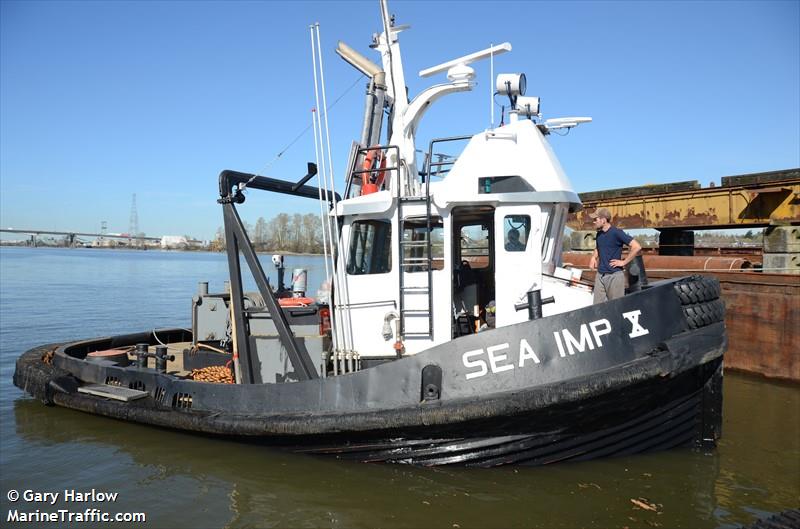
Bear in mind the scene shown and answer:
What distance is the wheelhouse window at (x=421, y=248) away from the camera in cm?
562

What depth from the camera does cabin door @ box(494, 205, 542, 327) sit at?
544 cm

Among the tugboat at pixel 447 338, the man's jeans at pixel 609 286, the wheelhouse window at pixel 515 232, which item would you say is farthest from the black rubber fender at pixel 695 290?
the wheelhouse window at pixel 515 232

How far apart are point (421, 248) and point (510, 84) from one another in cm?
197

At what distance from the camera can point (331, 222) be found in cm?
593

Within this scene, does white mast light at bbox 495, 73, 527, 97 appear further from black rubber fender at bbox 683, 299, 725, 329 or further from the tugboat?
black rubber fender at bbox 683, 299, 725, 329

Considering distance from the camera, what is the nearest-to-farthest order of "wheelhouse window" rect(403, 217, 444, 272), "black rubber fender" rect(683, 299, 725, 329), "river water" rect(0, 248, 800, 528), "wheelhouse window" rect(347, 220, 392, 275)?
"river water" rect(0, 248, 800, 528), "black rubber fender" rect(683, 299, 725, 329), "wheelhouse window" rect(403, 217, 444, 272), "wheelhouse window" rect(347, 220, 392, 275)

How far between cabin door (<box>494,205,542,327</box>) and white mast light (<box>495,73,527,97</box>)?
1389mm

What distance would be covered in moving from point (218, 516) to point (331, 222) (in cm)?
290

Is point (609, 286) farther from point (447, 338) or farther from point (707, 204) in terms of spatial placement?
point (707, 204)

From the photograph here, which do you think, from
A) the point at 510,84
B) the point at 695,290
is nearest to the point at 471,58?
the point at 510,84

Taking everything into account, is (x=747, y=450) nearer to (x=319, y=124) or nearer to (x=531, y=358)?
(x=531, y=358)

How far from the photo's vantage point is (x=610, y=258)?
5.17m

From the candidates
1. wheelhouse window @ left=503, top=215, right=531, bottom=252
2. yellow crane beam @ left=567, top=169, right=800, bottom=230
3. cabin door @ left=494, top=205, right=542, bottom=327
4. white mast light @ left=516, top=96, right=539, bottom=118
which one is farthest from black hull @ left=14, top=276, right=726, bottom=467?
yellow crane beam @ left=567, top=169, right=800, bottom=230

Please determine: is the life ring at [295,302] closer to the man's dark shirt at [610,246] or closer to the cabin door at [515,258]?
the cabin door at [515,258]
